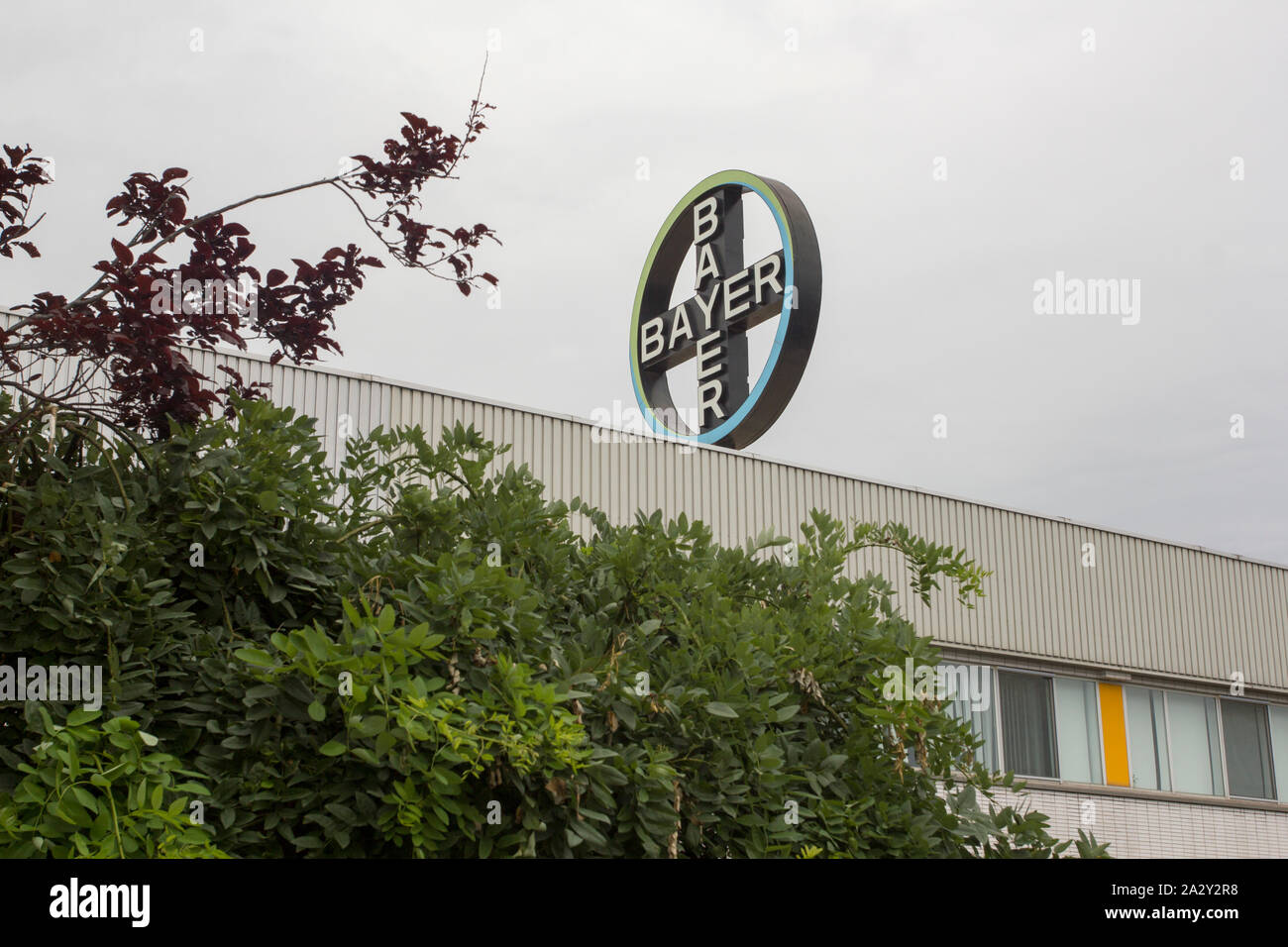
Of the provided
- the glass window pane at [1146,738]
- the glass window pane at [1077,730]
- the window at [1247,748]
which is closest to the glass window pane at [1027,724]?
A: the glass window pane at [1077,730]

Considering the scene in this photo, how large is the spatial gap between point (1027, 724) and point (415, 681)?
12.6 meters

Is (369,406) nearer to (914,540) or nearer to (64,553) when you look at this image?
(914,540)

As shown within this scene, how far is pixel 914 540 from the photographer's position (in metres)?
5.25

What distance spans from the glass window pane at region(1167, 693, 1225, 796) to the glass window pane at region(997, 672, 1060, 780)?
6.50 feet

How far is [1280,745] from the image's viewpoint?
1698 centimetres

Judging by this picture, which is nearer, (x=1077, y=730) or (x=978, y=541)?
(x=978, y=541)

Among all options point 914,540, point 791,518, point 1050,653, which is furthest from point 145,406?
point 1050,653

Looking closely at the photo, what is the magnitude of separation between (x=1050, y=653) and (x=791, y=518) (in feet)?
11.9

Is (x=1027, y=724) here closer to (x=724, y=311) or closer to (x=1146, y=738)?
(x=1146, y=738)

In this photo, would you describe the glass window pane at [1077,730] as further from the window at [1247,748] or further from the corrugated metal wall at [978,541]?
the window at [1247,748]

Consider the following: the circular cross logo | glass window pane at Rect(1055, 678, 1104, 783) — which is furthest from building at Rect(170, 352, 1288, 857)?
the circular cross logo

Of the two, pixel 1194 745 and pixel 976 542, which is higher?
pixel 976 542

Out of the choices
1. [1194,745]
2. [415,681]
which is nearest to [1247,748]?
[1194,745]

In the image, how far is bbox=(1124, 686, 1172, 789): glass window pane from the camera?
15.5 meters
